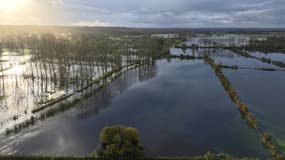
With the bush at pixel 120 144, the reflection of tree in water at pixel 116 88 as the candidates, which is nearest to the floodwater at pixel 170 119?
the reflection of tree in water at pixel 116 88

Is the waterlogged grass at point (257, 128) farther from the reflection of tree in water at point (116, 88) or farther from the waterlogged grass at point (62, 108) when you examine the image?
the waterlogged grass at point (62, 108)

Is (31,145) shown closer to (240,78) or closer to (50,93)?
(50,93)

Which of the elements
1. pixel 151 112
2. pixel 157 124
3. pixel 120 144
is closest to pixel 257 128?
pixel 157 124

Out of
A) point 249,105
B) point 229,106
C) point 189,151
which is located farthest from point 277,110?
point 189,151

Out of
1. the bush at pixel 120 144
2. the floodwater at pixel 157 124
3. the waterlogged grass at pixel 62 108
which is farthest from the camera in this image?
the waterlogged grass at pixel 62 108

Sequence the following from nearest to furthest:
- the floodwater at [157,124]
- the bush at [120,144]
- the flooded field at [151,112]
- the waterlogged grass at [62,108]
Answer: the bush at [120,144], the floodwater at [157,124], the flooded field at [151,112], the waterlogged grass at [62,108]
